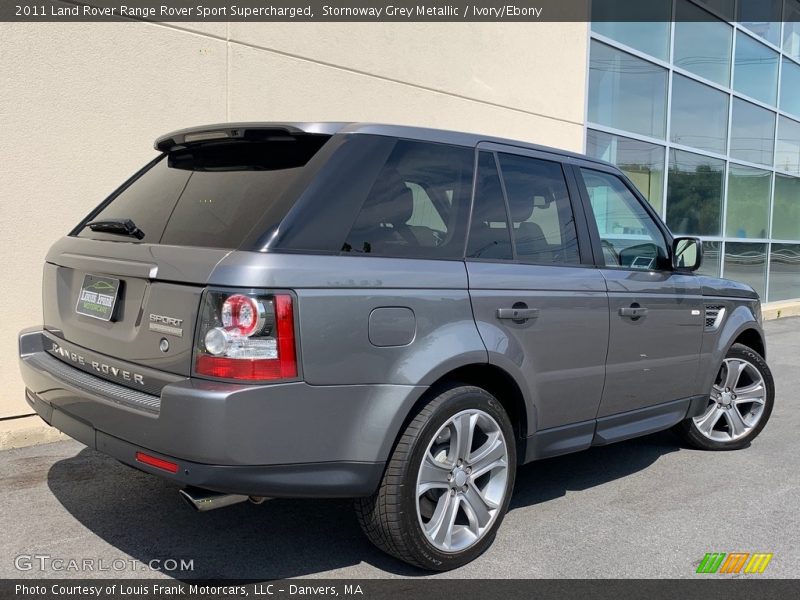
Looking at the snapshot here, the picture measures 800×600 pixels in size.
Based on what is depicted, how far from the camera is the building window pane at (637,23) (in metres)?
10.1

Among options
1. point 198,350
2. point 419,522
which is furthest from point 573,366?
point 198,350

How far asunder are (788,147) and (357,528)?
14.5m

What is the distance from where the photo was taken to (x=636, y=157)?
10969 millimetres

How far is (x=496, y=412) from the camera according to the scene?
10.8 feet

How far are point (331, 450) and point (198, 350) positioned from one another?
1.98 feet

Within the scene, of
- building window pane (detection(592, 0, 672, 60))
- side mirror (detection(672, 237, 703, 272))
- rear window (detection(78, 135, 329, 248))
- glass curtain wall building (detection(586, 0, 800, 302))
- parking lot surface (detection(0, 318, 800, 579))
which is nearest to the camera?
rear window (detection(78, 135, 329, 248))

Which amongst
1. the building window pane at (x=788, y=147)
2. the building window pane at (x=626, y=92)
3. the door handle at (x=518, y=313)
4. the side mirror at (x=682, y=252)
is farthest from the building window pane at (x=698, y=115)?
the door handle at (x=518, y=313)

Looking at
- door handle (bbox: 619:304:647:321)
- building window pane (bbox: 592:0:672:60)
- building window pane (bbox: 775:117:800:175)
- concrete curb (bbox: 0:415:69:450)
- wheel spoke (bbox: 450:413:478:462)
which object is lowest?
concrete curb (bbox: 0:415:69:450)

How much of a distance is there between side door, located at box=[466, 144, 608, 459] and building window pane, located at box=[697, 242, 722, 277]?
30.9 ft

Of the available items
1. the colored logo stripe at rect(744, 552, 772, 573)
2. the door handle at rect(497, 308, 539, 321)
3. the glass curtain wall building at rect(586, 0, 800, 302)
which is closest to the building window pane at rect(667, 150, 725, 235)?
the glass curtain wall building at rect(586, 0, 800, 302)

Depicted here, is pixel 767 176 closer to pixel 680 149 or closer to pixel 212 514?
pixel 680 149

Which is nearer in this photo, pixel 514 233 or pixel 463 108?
pixel 514 233

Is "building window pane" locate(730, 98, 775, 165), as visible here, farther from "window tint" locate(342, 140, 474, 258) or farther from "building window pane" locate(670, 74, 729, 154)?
"window tint" locate(342, 140, 474, 258)

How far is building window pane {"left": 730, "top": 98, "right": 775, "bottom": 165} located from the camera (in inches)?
524
